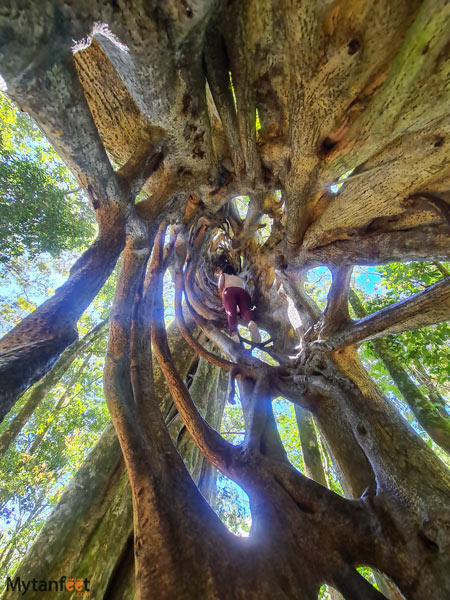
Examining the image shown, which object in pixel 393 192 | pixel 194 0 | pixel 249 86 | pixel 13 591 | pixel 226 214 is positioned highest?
pixel 226 214

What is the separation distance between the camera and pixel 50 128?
1.37 metres

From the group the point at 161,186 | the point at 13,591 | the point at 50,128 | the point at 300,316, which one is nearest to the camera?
the point at 50,128

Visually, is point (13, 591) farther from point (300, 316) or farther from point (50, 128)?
point (300, 316)

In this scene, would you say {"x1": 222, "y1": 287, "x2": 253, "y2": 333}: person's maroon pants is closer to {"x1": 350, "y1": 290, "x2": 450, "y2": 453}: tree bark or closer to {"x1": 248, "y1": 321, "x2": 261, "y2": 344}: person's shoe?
{"x1": 248, "y1": 321, "x2": 261, "y2": 344}: person's shoe

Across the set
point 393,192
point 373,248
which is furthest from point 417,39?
point 373,248

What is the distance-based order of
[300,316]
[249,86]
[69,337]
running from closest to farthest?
[69,337]
[249,86]
[300,316]

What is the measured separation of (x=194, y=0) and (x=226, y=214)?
153 inches

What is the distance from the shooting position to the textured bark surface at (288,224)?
3.71ft

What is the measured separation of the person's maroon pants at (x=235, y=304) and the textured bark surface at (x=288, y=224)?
1511mm

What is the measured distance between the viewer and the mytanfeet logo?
157 cm

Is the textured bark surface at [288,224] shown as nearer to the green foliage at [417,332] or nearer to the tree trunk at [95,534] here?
the tree trunk at [95,534]

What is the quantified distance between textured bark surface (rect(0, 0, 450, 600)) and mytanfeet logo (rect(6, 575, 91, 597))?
10 cm

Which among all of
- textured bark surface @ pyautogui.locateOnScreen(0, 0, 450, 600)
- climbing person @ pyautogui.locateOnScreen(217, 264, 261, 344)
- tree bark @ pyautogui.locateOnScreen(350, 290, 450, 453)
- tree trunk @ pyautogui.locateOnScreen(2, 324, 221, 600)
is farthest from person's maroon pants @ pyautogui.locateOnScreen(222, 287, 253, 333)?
tree trunk @ pyautogui.locateOnScreen(2, 324, 221, 600)

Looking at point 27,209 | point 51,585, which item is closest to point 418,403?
point 51,585
